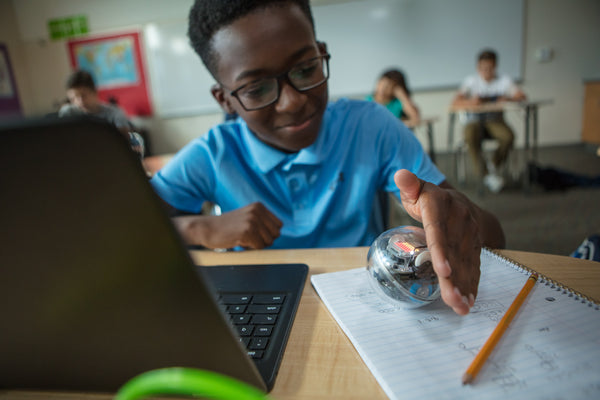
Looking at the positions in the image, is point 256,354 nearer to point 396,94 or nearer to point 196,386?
point 196,386

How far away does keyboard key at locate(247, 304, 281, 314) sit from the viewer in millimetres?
382

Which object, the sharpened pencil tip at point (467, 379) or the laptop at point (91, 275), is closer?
the laptop at point (91, 275)

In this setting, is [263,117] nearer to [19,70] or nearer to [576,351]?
[576,351]

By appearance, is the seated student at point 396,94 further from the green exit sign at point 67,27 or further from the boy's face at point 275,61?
the green exit sign at point 67,27

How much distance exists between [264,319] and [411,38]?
174 inches

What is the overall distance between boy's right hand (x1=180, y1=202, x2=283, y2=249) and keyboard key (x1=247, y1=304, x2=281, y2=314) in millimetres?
233

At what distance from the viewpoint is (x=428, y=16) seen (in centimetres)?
402

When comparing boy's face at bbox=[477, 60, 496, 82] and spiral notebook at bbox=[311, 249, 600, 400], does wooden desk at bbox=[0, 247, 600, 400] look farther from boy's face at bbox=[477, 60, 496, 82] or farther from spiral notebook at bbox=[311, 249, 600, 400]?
boy's face at bbox=[477, 60, 496, 82]

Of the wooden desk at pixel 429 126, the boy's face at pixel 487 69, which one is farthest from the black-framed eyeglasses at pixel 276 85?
the boy's face at pixel 487 69

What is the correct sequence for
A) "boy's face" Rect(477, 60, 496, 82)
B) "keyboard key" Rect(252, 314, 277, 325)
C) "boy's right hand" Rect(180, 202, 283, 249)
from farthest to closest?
"boy's face" Rect(477, 60, 496, 82)
"boy's right hand" Rect(180, 202, 283, 249)
"keyboard key" Rect(252, 314, 277, 325)

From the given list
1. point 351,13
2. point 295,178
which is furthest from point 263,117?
point 351,13

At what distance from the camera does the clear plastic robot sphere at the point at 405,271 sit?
346 mm

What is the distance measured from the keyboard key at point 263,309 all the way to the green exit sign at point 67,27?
5455mm

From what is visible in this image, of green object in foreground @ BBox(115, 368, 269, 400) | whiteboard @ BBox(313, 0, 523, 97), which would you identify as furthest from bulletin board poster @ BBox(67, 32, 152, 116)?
green object in foreground @ BBox(115, 368, 269, 400)
